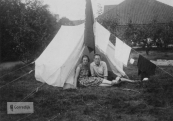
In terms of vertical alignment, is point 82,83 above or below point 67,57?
below

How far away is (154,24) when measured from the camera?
49.7 ft

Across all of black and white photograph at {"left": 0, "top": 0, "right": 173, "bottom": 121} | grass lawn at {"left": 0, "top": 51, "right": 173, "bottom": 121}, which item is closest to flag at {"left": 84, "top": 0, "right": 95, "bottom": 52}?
black and white photograph at {"left": 0, "top": 0, "right": 173, "bottom": 121}

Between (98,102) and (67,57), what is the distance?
6.44 ft

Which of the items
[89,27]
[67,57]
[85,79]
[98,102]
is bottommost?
[98,102]

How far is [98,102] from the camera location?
429 centimetres

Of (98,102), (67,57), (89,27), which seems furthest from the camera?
(67,57)

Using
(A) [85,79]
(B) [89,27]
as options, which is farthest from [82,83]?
(B) [89,27]

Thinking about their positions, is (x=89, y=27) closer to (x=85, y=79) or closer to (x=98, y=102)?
(x=85, y=79)

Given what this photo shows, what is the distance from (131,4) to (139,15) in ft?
6.11

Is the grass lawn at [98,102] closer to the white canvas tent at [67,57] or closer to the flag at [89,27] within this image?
the white canvas tent at [67,57]

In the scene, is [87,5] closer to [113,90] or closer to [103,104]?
[113,90]

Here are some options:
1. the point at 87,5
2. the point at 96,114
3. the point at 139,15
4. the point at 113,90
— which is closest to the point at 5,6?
the point at 87,5

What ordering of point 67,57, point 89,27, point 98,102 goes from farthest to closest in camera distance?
1. point 67,57
2. point 89,27
3. point 98,102

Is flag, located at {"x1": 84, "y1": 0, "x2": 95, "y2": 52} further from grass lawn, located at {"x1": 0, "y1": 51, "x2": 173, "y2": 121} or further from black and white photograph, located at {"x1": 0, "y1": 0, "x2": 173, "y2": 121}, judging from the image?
grass lawn, located at {"x1": 0, "y1": 51, "x2": 173, "y2": 121}
